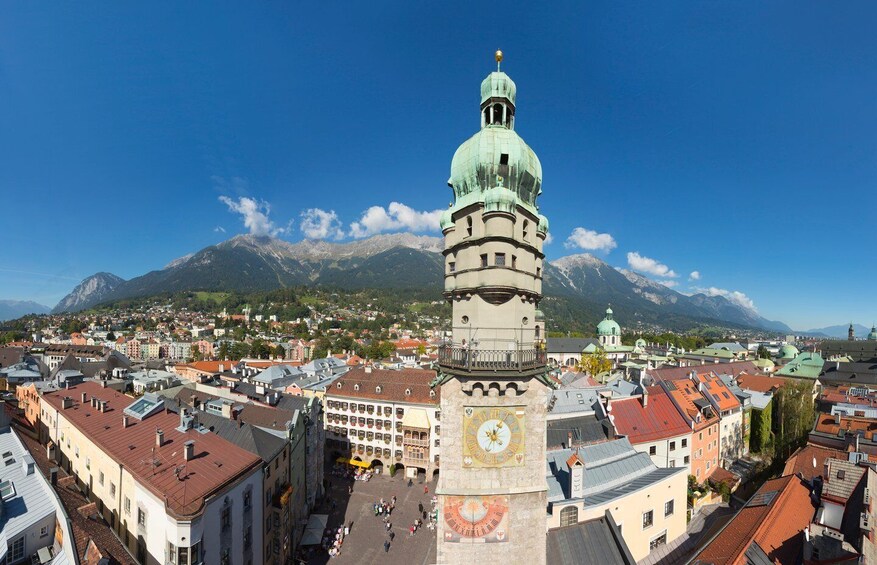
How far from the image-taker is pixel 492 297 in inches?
559

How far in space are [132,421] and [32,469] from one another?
5.40 metres

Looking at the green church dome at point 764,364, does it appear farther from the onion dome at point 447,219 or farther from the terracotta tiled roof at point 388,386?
the onion dome at point 447,219

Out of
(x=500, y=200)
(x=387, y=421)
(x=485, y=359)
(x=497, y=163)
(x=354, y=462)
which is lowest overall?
(x=354, y=462)

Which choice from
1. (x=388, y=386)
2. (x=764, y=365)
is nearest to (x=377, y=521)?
(x=388, y=386)

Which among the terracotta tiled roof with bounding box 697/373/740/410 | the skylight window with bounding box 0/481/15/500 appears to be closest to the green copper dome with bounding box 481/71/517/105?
the skylight window with bounding box 0/481/15/500

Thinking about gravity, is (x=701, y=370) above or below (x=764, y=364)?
above

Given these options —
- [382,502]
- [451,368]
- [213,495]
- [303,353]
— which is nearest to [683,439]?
[382,502]

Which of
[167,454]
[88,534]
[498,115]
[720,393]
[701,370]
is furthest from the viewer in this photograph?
[701,370]

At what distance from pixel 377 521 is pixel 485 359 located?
1140 inches

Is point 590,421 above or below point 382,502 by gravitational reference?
above

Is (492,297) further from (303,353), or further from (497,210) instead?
(303,353)

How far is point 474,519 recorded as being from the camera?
1494cm

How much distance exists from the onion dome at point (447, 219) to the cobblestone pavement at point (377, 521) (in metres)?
26.2

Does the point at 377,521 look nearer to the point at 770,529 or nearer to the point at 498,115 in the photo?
the point at 770,529
